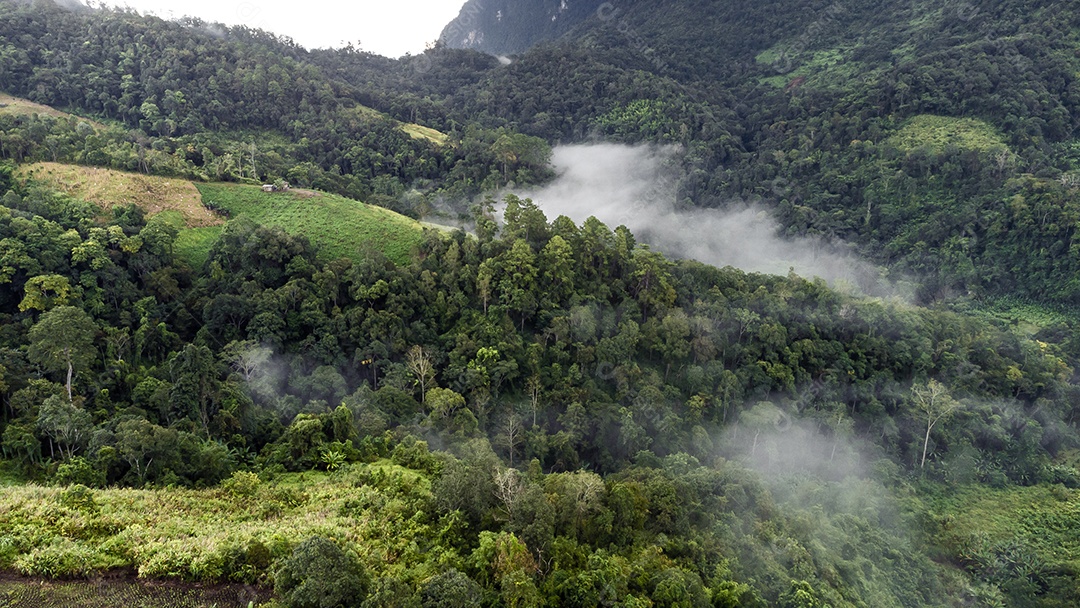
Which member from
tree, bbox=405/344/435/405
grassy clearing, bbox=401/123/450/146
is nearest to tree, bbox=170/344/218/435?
tree, bbox=405/344/435/405

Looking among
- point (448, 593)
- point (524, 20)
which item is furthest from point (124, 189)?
point (524, 20)

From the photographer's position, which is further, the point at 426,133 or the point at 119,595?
the point at 426,133

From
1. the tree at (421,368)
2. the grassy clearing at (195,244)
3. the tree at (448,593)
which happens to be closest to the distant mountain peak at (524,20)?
the grassy clearing at (195,244)

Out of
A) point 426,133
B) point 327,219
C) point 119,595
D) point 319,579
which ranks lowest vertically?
point 119,595

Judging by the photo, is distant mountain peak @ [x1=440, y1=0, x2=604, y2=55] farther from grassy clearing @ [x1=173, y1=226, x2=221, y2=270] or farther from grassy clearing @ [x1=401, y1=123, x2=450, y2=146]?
grassy clearing @ [x1=173, y1=226, x2=221, y2=270]

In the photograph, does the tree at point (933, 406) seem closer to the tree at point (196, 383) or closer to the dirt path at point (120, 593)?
the dirt path at point (120, 593)

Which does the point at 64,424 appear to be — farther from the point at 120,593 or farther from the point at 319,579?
the point at 319,579
